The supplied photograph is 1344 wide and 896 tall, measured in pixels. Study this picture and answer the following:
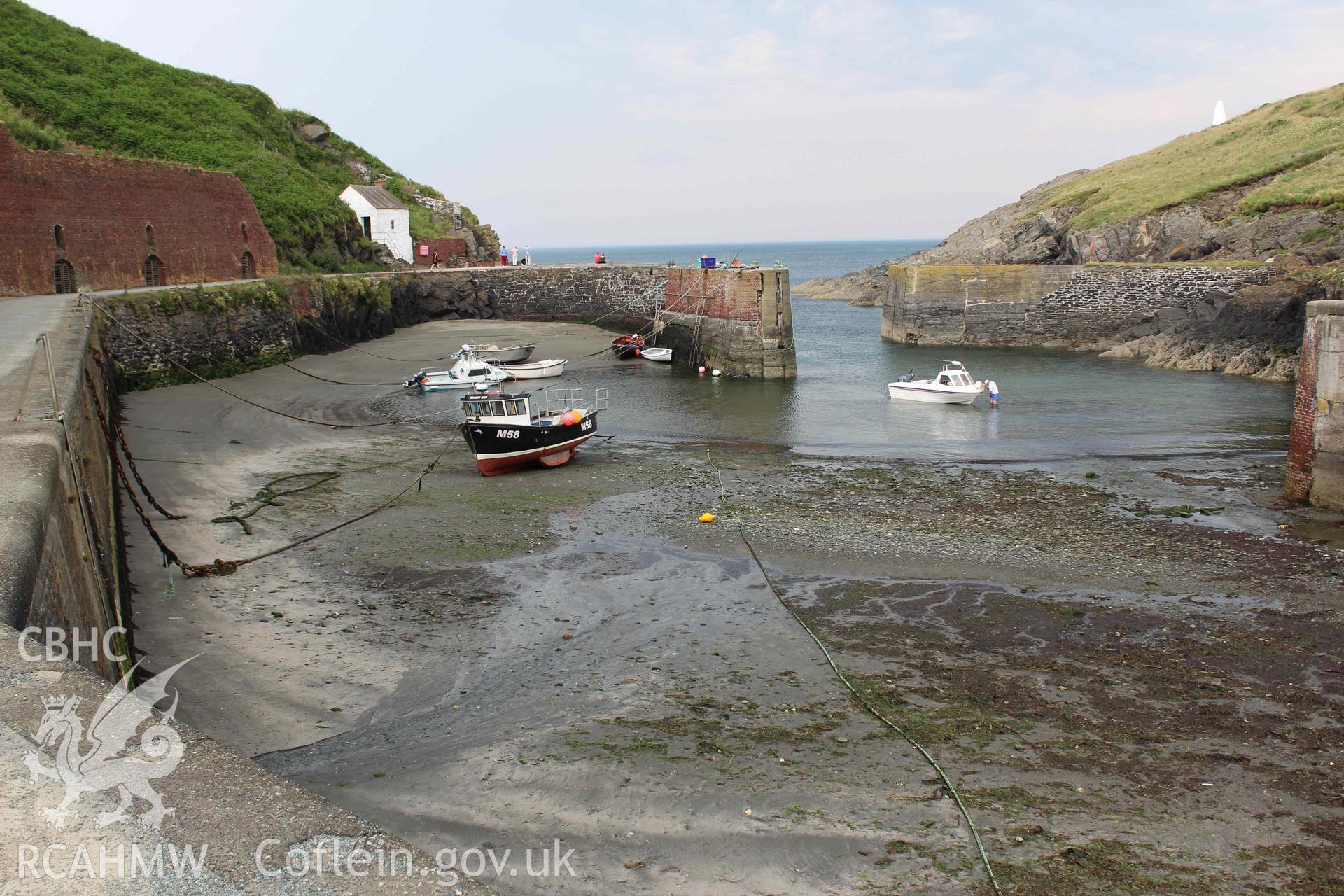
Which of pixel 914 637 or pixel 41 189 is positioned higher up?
pixel 41 189

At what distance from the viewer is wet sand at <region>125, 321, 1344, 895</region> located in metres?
7.02

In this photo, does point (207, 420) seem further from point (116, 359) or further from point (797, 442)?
point (797, 442)

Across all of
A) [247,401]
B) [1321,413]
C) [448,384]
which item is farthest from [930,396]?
[247,401]

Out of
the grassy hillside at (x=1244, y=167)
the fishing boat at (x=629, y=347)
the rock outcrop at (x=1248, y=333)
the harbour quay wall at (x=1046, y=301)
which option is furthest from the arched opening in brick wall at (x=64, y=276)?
the grassy hillside at (x=1244, y=167)

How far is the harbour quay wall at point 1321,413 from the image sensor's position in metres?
16.5

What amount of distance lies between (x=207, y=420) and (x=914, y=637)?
60.8 feet

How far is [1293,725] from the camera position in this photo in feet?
29.1

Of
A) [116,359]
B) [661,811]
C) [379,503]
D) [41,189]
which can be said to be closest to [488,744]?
[661,811]

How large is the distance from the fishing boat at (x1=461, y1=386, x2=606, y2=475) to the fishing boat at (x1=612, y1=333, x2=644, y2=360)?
777 inches

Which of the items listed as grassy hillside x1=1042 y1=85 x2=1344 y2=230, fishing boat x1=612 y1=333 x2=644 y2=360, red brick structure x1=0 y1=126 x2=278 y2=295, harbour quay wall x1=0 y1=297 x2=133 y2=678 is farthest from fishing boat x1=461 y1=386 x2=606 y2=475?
grassy hillside x1=1042 y1=85 x2=1344 y2=230

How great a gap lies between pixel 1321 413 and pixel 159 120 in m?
48.6

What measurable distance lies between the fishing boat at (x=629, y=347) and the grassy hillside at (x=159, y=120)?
15226 millimetres

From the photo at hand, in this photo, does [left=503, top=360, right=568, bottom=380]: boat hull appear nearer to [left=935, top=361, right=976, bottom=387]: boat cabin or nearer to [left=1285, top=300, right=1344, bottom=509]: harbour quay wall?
[left=935, top=361, right=976, bottom=387]: boat cabin

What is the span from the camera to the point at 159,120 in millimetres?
46031
